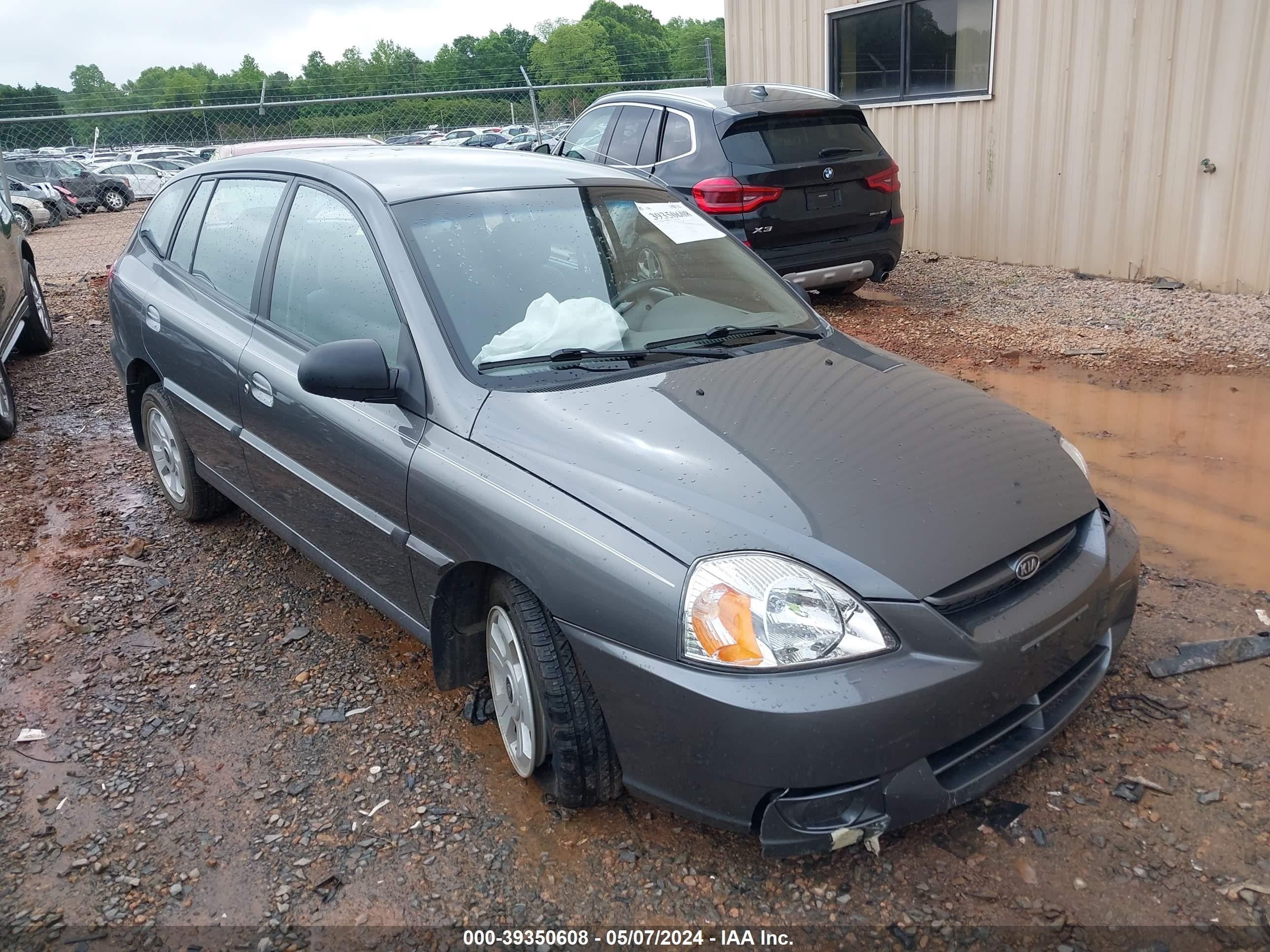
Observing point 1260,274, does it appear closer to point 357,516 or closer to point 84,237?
point 357,516

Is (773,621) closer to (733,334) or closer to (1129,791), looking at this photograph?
(1129,791)

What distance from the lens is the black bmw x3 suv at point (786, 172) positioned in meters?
7.41

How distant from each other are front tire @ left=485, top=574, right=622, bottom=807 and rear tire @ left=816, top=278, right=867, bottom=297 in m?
6.68

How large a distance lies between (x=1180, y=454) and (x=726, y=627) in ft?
12.5

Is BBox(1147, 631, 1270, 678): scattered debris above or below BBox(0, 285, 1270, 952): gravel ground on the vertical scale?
above

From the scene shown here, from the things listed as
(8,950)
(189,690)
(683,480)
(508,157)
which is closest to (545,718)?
(683,480)

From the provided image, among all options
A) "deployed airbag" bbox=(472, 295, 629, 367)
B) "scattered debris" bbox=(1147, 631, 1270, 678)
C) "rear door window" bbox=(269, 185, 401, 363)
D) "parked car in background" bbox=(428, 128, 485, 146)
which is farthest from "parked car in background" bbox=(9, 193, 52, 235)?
"scattered debris" bbox=(1147, 631, 1270, 678)

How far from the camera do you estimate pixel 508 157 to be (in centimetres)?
395

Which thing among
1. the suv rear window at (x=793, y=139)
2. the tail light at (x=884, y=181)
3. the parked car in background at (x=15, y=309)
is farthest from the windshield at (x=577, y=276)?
the parked car in background at (x=15, y=309)

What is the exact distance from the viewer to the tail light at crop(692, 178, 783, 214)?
24.1ft

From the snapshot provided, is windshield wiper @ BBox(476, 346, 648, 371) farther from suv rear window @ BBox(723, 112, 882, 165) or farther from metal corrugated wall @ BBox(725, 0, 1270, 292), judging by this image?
metal corrugated wall @ BBox(725, 0, 1270, 292)

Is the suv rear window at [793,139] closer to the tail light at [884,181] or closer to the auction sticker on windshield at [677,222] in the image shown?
the tail light at [884,181]

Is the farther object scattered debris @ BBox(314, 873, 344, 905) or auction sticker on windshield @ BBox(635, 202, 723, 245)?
auction sticker on windshield @ BBox(635, 202, 723, 245)

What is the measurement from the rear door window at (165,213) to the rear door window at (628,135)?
4186 millimetres
